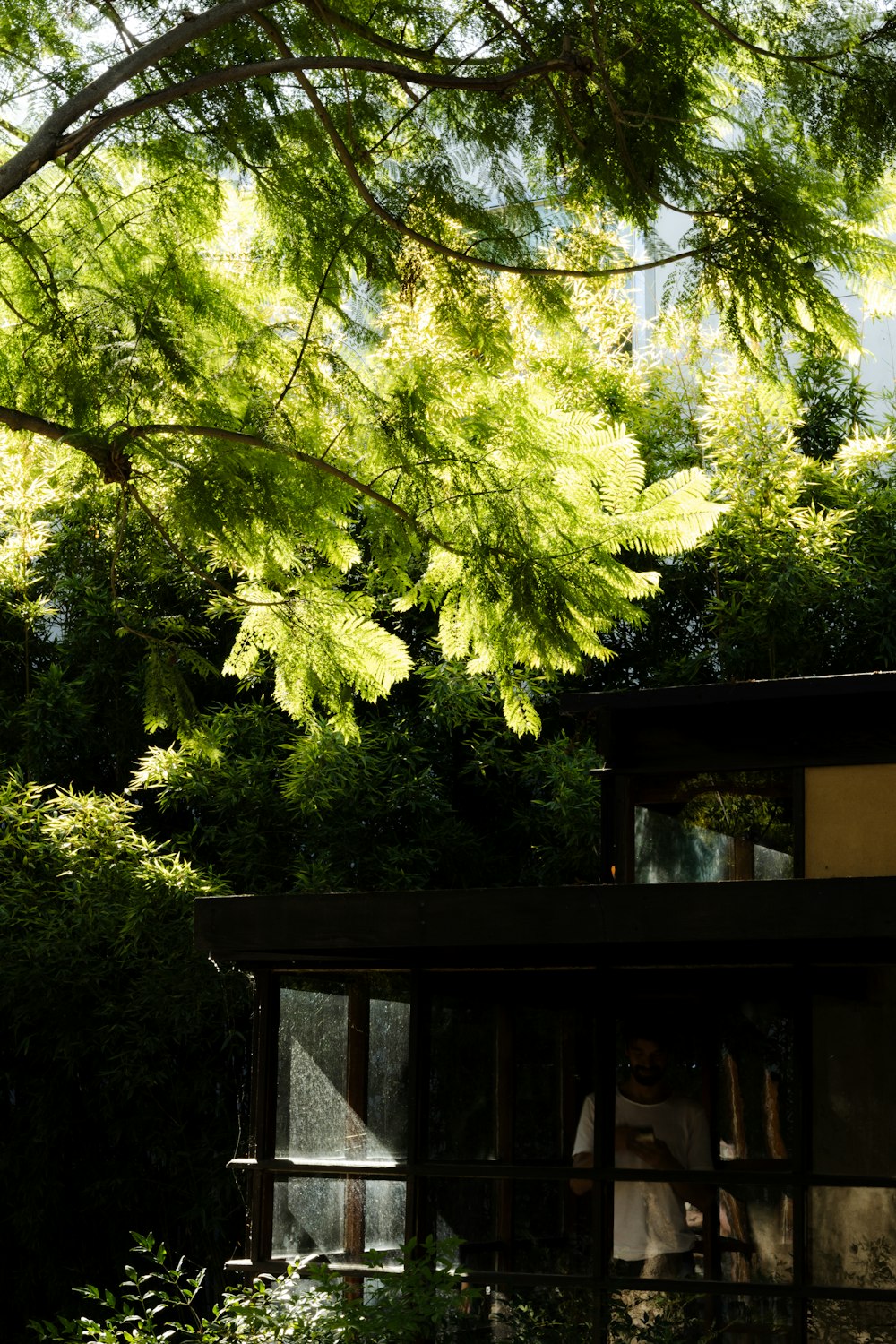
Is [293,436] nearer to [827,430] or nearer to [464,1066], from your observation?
[464,1066]

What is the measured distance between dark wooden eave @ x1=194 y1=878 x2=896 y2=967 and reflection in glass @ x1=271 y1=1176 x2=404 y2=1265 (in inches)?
30.4

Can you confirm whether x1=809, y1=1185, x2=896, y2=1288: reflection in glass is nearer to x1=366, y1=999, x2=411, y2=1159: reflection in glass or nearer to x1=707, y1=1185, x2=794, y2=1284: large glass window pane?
x1=707, y1=1185, x2=794, y2=1284: large glass window pane

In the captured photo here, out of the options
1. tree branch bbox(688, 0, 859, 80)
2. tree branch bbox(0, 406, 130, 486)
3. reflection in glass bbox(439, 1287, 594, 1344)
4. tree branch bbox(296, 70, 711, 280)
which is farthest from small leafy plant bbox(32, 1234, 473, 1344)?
tree branch bbox(688, 0, 859, 80)

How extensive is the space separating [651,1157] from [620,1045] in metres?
0.36

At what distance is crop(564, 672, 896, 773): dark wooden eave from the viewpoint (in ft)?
18.6

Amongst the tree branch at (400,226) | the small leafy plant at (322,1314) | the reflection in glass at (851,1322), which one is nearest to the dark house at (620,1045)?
the reflection in glass at (851,1322)

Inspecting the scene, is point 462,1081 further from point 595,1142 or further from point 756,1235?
point 756,1235

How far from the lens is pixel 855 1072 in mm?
4891

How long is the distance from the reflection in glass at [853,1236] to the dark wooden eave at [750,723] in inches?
62.3

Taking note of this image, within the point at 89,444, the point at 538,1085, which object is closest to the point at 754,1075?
the point at 538,1085

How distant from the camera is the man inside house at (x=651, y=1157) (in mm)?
4934

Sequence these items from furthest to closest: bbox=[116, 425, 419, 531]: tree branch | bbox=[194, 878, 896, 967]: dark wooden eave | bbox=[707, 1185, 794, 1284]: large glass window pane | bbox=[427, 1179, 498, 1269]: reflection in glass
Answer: bbox=[427, 1179, 498, 1269]: reflection in glass, bbox=[707, 1185, 794, 1284]: large glass window pane, bbox=[116, 425, 419, 531]: tree branch, bbox=[194, 878, 896, 967]: dark wooden eave

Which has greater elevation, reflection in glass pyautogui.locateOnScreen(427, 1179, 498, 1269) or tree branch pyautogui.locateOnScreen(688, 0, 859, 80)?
tree branch pyautogui.locateOnScreen(688, 0, 859, 80)

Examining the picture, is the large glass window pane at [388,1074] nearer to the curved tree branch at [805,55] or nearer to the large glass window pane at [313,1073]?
the large glass window pane at [313,1073]
